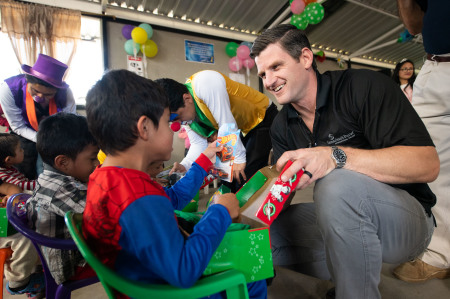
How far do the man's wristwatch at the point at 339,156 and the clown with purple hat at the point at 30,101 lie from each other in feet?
6.82

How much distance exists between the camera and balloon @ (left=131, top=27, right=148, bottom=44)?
345 centimetres

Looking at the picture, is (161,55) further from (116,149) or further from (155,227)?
(155,227)

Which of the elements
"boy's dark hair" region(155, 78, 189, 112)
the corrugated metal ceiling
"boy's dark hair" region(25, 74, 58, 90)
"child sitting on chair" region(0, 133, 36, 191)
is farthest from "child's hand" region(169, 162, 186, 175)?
the corrugated metal ceiling

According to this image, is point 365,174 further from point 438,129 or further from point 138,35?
point 138,35

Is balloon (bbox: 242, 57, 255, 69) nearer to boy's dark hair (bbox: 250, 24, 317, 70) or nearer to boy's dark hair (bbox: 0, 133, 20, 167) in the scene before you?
boy's dark hair (bbox: 250, 24, 317, 70)

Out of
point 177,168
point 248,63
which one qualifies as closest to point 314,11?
point 248,63

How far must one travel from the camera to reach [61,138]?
40.7 inches

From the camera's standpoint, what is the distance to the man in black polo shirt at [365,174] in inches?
27.4

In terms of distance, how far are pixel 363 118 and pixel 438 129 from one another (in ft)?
1.93

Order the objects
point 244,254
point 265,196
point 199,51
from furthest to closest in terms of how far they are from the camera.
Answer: point 199,51 → point 265,196 → point 244,254

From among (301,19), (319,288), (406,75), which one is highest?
(301,19)

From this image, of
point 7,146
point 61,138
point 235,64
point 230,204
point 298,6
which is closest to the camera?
point 230,204

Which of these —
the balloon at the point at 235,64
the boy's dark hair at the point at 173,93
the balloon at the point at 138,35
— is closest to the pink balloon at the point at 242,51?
the balloon at the point at 235,64

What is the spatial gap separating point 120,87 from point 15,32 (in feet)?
11.4
